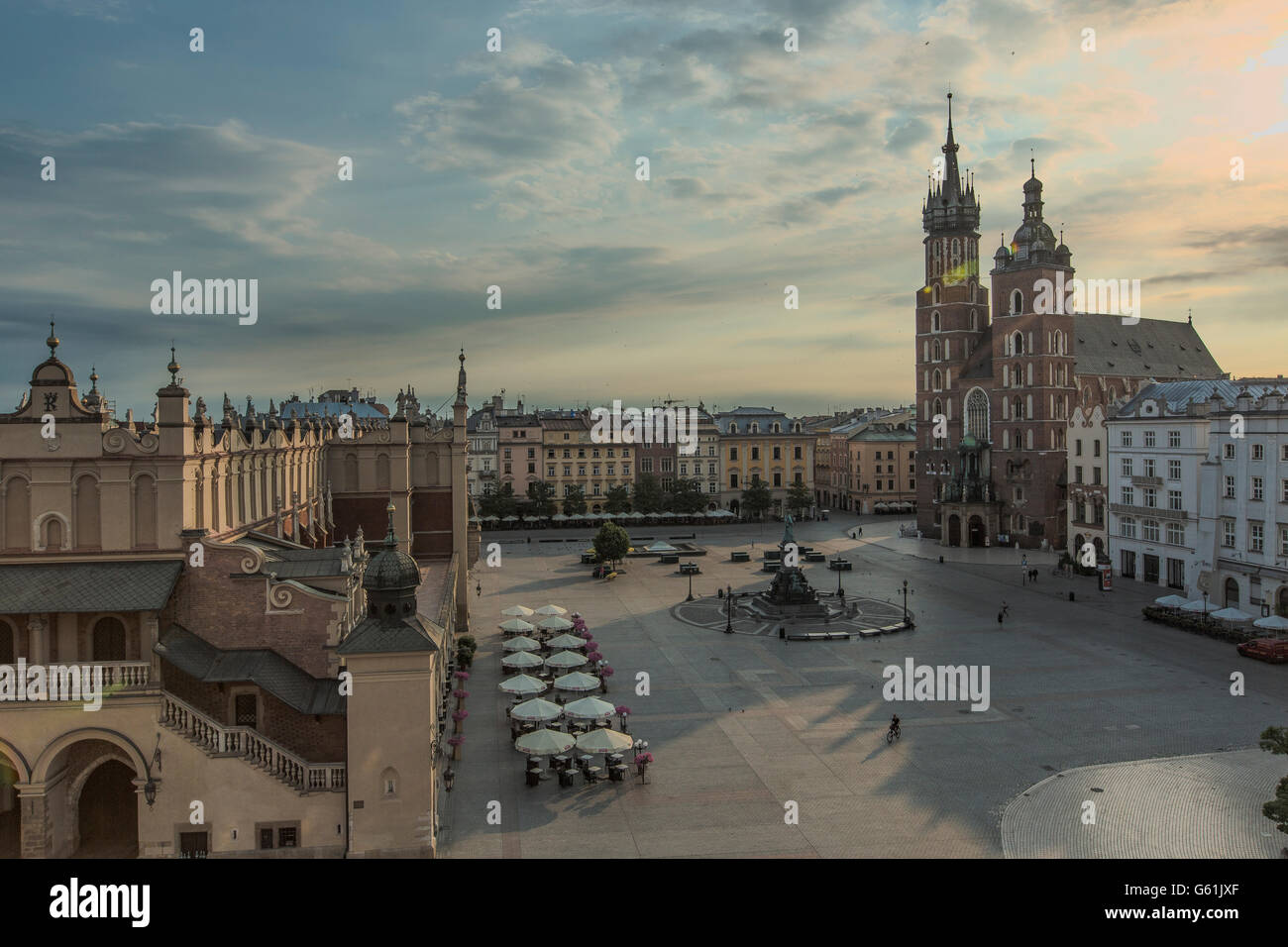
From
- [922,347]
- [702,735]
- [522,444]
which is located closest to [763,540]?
[922,347]

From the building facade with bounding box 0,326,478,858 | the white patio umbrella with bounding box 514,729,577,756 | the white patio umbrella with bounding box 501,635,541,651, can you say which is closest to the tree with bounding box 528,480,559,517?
the white patio umbrella with bounding box 501,635,541,651

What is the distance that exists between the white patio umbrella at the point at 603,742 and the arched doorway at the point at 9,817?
15.7 m

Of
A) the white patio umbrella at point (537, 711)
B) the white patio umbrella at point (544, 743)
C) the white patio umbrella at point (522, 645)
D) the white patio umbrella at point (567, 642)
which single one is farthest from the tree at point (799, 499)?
the white patio umbrella at point (544, 743)

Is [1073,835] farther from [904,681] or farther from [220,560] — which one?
[220,560]

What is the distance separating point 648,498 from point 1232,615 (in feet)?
233

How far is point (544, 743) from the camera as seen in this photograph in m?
30.8

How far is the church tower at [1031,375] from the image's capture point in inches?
3474

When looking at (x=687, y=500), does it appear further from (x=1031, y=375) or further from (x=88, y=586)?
(x=88, y=586)

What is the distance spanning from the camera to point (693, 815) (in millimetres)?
27000

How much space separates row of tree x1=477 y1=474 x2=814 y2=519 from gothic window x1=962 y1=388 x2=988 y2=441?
85.9 feet

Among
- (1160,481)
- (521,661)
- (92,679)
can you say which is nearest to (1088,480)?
(1160,481)

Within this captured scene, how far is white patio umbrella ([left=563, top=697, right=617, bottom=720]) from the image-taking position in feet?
111

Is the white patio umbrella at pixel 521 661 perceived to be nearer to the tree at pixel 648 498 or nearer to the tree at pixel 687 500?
the tree at pixel 648 498

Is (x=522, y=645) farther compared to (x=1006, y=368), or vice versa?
(x=1006, y=368)
